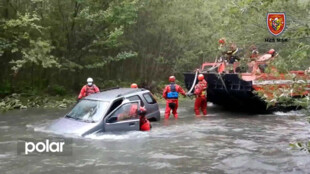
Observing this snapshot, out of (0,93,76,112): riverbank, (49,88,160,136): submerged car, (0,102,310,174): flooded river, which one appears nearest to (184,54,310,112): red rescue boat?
(0,102,310,174): flooded river

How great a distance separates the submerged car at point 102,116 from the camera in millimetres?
9745

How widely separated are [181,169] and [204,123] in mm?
5752

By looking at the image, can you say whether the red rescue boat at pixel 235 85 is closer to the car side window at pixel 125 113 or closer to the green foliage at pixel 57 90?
the car side window at pixel 125 113

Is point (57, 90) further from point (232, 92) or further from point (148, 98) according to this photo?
point (232, 92)

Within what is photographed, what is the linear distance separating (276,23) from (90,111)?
17.7ft

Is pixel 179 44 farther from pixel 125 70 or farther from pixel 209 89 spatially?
pixel 209 89

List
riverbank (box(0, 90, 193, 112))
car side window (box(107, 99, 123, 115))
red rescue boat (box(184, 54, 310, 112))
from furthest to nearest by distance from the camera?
riverbank (box(0, 90, 193, 112))
red rescue boat (box(184, 54, 310, 112))
car side window (box(107, 99, 123, 115))

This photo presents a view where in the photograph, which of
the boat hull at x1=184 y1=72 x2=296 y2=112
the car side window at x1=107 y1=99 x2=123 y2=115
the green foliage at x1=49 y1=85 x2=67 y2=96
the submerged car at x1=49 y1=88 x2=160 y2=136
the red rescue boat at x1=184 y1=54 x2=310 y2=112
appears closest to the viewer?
the submerged car at x1=49 y1=88 x2=160 y2=136

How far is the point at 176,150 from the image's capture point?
9055mm

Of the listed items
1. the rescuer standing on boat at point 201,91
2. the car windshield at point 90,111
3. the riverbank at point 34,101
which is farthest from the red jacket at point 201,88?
the riverbank at point 34,101

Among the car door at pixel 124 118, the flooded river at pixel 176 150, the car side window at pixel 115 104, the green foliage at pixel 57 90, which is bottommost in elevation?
the flooded river at pixel 176 150

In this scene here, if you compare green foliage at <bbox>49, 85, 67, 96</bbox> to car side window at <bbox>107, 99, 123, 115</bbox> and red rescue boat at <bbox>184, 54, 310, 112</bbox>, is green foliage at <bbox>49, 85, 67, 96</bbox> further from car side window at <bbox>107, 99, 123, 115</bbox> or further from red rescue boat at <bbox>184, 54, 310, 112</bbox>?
car side window at <bbox>107, 99, 123, 115</bbox>

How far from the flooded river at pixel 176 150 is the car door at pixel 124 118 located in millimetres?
208

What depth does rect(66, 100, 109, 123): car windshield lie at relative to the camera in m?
A: 10.0
